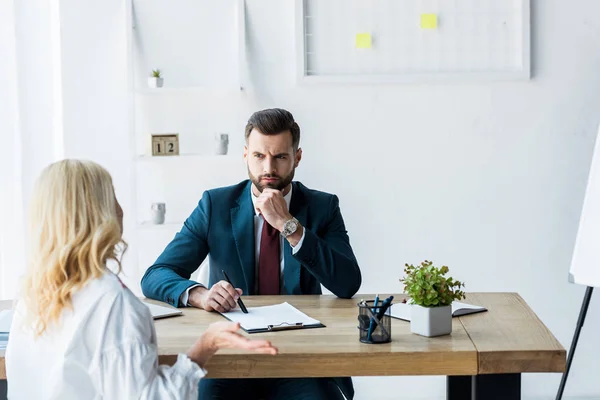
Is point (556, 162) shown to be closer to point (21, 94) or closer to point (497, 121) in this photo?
point (497, 121)

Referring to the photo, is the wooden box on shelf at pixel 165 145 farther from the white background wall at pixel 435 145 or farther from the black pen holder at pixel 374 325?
the black pen holder at pixel 374 325

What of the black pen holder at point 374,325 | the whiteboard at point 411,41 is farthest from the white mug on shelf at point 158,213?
the black pen holder at point 374,325

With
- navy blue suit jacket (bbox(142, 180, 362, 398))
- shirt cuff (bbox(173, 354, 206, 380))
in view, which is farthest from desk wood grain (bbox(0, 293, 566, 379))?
navy blue suit jacket (bbox(142, 180, 362, 398))

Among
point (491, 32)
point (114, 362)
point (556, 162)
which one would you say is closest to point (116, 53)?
point (491, 32)

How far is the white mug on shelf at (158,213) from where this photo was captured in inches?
137

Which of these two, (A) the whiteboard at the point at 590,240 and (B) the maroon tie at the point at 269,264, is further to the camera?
(A) the whiteboard at the point at 590,240

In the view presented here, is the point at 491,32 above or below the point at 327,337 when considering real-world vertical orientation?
above

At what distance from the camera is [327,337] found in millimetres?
1938

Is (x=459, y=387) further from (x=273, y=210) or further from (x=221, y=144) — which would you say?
(x=221, y=144)

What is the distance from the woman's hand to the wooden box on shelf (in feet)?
6.11

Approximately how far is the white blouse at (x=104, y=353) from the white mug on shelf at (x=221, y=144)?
183cm

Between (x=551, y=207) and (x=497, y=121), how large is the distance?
0.46m

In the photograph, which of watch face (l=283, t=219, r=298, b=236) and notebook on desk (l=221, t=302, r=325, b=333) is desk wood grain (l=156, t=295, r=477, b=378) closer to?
notebook on desk (l=221, t=302, r=325, b=333)

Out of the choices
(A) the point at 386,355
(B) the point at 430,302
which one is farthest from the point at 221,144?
(A) the point at 386,355
